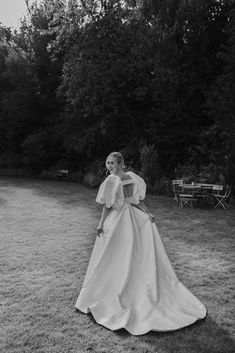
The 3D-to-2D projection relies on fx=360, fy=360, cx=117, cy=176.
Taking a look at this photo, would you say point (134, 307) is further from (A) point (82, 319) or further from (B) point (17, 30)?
(B) point (17, 30)

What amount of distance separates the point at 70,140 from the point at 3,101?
6897 mm

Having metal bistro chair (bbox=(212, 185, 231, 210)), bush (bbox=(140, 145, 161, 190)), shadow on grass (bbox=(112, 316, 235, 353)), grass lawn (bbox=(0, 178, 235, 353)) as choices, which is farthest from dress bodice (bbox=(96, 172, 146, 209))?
bush (bbox=(140, 145, 161, 190))

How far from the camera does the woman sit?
423cm

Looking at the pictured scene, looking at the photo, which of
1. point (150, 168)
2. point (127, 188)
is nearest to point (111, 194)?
point (127, 188)

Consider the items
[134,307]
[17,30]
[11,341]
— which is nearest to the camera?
[11,341]

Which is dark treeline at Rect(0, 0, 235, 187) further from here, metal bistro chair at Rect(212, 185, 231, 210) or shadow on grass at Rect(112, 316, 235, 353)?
shadow on grass at Rect(112, 316, 235, 353)

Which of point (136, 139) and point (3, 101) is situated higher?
point (3, 101)

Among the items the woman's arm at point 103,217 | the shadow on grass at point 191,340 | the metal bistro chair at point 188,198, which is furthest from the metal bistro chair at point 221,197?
the shadow on grass at point 191,340

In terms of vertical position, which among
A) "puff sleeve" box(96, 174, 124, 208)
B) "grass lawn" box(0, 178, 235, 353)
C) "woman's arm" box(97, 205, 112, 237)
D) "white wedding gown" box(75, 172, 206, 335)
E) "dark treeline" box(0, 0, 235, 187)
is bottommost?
"grass lawn" box(0, 178, 235, 353)

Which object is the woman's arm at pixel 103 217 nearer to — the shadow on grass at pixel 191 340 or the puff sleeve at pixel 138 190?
the puff sleeve at pixel 138 190

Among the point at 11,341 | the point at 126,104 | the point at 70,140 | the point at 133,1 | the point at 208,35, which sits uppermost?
the point at 133,1

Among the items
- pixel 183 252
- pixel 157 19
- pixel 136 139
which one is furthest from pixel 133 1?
pixel 183 252

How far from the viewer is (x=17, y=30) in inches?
1227

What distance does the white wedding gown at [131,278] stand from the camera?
4230 mm
